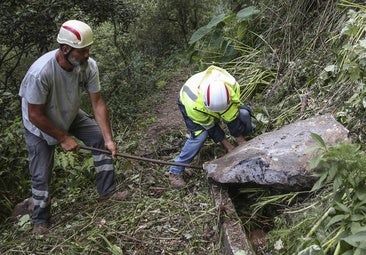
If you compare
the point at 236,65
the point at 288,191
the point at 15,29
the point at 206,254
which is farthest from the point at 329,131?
the point at 15,29

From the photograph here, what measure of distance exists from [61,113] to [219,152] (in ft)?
4.86

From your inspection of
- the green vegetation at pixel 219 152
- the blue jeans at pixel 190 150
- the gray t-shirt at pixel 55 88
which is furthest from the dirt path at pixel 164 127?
the gray t-shirt at pixel 55 88

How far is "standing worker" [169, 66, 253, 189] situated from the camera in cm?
344

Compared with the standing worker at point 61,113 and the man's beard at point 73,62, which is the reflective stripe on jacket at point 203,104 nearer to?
the standing worker at point 61,113

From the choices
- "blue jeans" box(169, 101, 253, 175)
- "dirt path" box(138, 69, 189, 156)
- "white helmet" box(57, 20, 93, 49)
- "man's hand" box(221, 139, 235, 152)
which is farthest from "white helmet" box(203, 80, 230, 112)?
"dirt path" box(138, 69, 189, 156)

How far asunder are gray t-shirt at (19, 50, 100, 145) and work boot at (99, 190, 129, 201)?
2.35ft

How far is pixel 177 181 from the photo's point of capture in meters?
3.76

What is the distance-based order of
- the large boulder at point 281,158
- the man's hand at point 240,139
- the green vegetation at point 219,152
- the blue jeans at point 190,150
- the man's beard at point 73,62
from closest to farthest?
the green vegetation at point 219,152, the large boulder at point 281,158, the man's beard at point 73,62, the blue jeans at point 190,150, the man's hand at point 240,139

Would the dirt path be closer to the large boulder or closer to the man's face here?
the large boulder

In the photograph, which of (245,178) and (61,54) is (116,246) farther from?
(61,54)

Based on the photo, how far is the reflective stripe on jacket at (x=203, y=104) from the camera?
3.55 metres

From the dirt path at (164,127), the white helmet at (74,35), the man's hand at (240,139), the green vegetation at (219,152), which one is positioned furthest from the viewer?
the dirt path at (164,127)

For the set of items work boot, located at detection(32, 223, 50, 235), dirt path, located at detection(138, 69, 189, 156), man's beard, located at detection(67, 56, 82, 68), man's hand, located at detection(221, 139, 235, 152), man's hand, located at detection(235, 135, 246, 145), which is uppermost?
man's beard, located at detection(67, 56, 82, 68)

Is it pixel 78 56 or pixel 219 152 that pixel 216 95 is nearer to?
pixel 219 152
